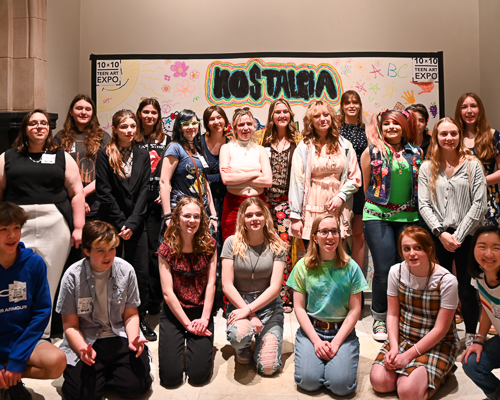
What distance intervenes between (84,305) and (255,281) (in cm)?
102

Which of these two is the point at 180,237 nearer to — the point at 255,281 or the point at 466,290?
the point at 255,281

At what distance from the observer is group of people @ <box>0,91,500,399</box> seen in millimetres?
2568

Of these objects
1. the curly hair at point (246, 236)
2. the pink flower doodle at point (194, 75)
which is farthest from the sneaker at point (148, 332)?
the pink flower doodle at point (194, 75)

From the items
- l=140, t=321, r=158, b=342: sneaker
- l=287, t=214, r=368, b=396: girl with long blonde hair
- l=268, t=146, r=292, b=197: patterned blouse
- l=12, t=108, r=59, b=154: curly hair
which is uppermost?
l=12, t=108, r=59, b=154: curly hair

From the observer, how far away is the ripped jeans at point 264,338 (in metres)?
2.84

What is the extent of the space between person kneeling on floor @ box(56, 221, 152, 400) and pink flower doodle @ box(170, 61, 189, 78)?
2415mm

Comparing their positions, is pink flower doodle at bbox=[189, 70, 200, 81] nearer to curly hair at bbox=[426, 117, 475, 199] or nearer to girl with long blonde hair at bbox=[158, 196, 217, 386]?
girl with long blonde hair at bbox=[158, 196, 217, 386]

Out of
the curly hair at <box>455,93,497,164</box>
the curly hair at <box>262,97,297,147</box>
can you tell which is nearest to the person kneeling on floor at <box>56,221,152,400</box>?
the curly hair at <box>262,97,297,147</box>

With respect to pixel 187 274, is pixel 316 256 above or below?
above

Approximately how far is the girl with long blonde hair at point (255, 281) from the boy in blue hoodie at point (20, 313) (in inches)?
39.7

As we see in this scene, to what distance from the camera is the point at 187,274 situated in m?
2.97

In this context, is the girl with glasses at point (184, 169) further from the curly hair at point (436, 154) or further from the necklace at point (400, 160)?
the curly hair at point (436, 154)

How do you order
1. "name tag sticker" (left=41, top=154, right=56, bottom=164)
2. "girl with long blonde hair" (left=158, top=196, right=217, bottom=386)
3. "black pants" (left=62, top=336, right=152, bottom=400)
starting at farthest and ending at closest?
"name tag sticker" (left=41, top=154, right=56, bottom=164) < "girl with long blonde hair" (left=158, top=196, right=217, bottom=386) < "black pants" (left=62, top=336, right=152, bottom=400)

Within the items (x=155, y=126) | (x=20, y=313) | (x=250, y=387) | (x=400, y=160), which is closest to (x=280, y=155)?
(x=400, y=160)
